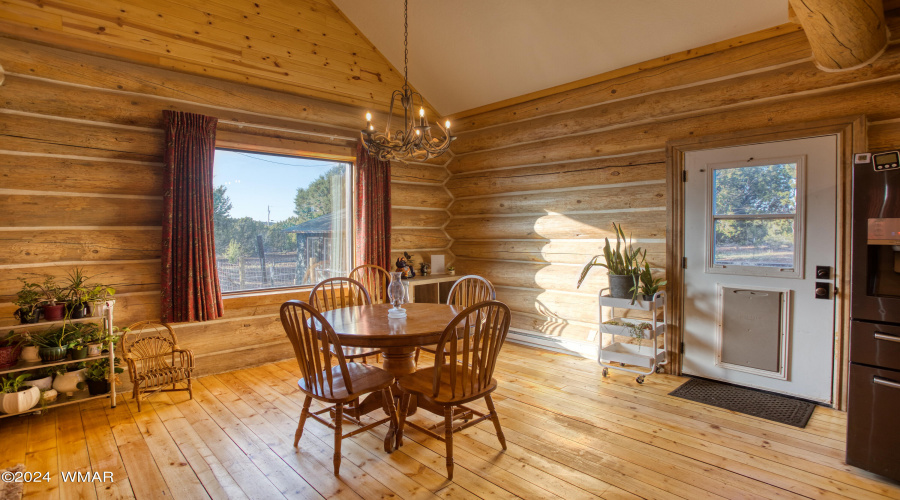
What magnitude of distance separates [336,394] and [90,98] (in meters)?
2.99

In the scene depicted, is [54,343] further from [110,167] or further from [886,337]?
[886,337]

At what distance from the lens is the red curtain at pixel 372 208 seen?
488 cm

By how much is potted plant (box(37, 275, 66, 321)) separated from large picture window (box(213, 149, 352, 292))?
1161 millimetres

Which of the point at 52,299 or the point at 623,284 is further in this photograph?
the point at 623,284

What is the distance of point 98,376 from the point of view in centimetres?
325

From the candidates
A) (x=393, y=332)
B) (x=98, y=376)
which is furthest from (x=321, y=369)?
(x=98, y=376)

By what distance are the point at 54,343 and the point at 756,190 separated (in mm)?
5155

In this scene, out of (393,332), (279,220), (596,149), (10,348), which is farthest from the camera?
(279,220)

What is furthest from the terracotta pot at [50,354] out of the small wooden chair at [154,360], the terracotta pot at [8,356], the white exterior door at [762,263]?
the white exterior door at [762,263]

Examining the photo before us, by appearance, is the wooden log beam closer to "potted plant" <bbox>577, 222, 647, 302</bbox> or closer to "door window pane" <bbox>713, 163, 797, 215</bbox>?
"door window pane" <bbox>713, 163, 797, 215</bbox>

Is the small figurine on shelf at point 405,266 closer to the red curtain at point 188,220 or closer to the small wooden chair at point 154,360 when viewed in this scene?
the red curtain at point 188,220

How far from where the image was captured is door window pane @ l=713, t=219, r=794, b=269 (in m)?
3.40

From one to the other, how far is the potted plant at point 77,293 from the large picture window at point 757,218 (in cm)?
471

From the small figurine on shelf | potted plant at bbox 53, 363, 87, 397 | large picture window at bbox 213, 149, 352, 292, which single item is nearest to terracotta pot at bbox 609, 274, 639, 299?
the small figurine on shelf
